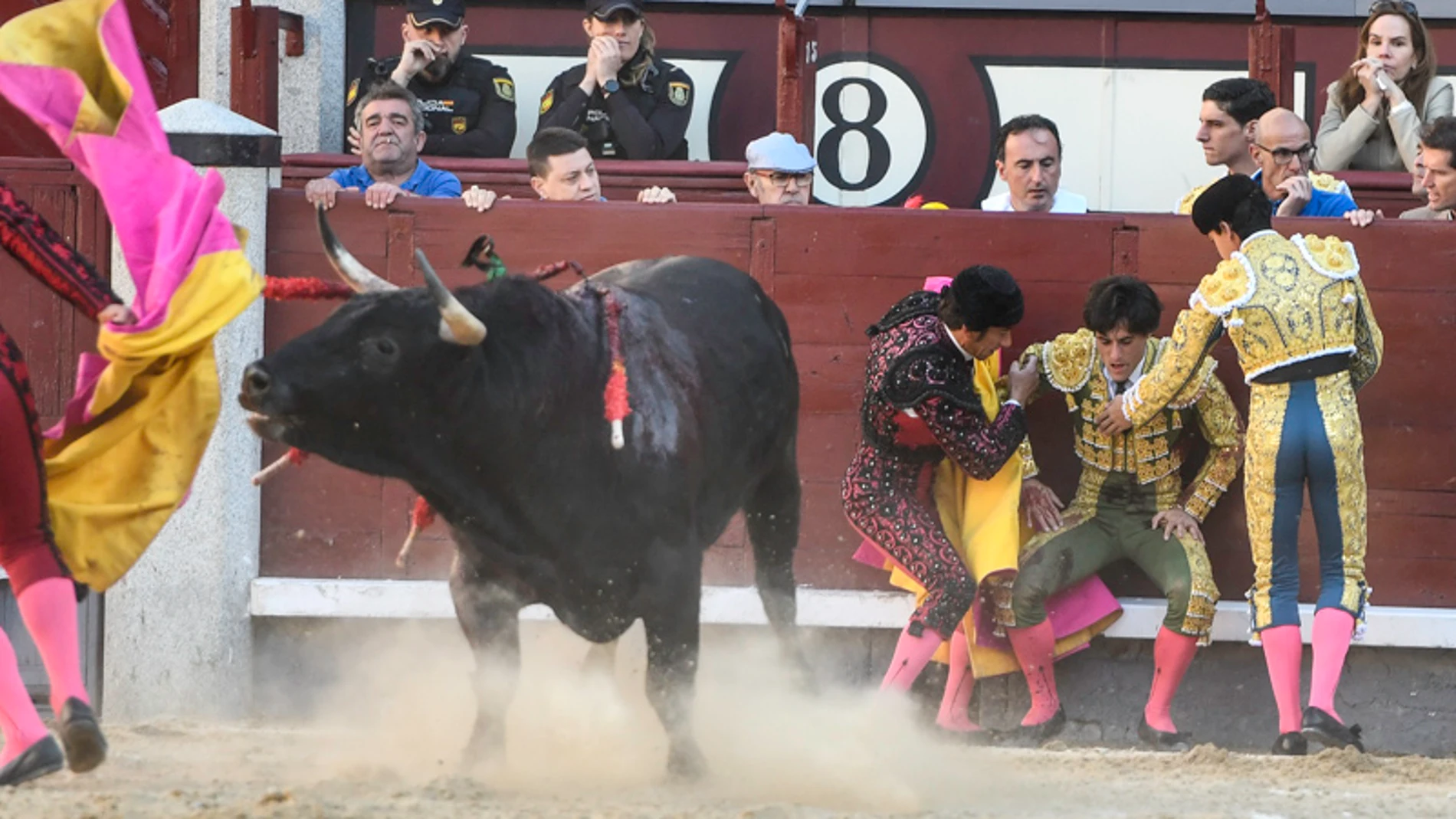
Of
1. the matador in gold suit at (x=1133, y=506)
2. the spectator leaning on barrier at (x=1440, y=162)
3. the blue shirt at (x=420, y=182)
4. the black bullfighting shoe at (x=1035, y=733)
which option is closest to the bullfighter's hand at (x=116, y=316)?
the blue shirt at (x=420, y=182)

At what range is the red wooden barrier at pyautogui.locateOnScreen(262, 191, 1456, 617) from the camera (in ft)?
20.7

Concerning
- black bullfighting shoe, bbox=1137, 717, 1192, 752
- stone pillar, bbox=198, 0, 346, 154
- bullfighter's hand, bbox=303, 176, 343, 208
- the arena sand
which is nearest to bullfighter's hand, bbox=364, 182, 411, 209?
bullfighter's hand, bbox=303, 176, 343, 208

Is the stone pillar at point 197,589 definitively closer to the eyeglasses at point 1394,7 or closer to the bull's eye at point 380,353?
the bull's eye at point 380,353

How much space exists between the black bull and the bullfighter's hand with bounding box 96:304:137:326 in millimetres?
443

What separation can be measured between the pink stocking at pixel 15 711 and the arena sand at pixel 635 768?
13 cm

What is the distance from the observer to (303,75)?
26.1 ft

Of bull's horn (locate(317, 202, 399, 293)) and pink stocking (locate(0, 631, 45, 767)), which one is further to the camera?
pink stocking (locate(0, 631, 45, 767))

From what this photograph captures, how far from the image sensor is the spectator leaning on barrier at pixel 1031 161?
6324 mm

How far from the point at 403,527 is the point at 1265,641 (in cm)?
246

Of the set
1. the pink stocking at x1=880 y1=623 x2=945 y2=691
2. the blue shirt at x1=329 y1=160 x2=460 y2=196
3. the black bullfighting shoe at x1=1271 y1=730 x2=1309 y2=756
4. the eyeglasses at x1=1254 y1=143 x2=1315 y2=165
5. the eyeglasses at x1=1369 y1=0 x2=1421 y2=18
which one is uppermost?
the eyeglasses at x1=1369 y1=0 x2=1421 y2=18

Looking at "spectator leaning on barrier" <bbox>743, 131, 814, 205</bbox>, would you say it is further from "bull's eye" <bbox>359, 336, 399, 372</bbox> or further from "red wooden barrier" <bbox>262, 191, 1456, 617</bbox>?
"bull's eye" <bbox>359, 336, 399, 372</bbox>

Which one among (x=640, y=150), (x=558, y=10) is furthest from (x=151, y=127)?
(x=558, y=10)

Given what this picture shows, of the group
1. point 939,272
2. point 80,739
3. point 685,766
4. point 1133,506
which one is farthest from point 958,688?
point 80,739

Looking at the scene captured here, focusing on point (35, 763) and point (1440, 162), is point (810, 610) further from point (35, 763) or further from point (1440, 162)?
point (35, 763)
